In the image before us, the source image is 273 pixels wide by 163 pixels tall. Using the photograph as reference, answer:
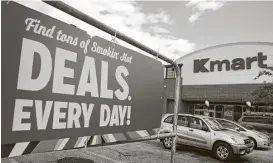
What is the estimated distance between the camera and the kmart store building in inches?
788

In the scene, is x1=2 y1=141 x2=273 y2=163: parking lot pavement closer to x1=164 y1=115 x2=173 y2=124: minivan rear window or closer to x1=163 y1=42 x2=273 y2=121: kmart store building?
x1=164 y1=115 x2=173 y2=124: minivan rear window

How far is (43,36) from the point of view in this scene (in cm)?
159

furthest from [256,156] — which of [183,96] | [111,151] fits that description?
[183,96]

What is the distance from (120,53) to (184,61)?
75.2ft

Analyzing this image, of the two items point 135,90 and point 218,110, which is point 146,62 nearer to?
point 135,90

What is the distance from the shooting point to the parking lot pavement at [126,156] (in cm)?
663

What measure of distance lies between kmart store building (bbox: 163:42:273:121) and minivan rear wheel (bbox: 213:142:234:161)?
38.8 ft

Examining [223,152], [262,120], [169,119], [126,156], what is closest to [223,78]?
[262,120]

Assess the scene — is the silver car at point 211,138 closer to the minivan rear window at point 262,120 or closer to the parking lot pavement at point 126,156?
the parking lot pavement at point 126,156

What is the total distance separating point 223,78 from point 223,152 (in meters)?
14.3

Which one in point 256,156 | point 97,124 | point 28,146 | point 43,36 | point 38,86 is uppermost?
point 43,36

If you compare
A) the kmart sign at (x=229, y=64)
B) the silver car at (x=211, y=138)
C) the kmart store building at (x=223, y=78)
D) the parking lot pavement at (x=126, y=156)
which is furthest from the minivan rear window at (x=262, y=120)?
the silver car at (x=211, y=138)

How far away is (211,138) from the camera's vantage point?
349 inches

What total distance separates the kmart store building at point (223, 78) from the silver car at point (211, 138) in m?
11.2
